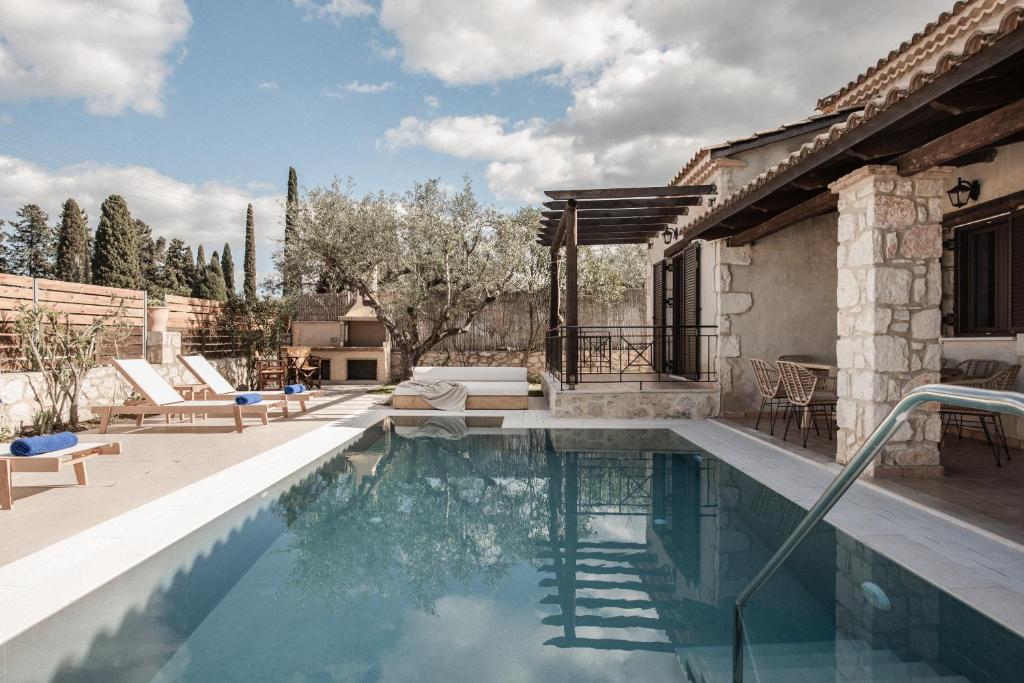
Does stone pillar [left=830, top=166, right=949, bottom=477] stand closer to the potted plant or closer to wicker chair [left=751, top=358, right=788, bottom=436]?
wicker chair [left=751, top=358, right=788, bottom=436]

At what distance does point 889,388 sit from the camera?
17.3 feet

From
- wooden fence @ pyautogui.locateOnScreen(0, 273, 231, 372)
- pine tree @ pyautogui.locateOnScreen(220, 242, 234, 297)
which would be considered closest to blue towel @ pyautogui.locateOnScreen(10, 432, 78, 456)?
wooden fence @ pyautogui.locateOnScreen(0, 273, 231, 372)

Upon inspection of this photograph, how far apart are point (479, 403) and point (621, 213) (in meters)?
4.44

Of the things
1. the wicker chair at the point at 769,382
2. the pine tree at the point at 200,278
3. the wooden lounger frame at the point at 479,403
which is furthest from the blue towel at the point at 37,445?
the pine tree at the point at 200,278

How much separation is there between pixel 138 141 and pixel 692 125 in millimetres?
21135

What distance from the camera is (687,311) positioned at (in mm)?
11367

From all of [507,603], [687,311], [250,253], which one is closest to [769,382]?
[687,311]

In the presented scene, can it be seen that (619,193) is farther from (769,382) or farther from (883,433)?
(883,433)

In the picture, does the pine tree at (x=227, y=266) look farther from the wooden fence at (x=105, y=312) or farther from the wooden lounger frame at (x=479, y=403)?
the wooden lounger frame at (x=479, y=403)

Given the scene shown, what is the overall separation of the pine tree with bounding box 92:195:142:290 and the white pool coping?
2112cm

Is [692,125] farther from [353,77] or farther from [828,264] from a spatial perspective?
[828,264]

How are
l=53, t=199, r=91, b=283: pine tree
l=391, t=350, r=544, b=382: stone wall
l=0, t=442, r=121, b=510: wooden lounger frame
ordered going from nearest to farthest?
1. l=0, t=442, r=121, b=510: wooden lounger frame
2. l=391, t=350, r=544, b=382: stone wall
3. l=53, t=199, r=91, b=283: pine tree

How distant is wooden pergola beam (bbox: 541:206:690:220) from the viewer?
33.1ft

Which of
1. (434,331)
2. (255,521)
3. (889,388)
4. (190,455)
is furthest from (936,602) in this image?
(434,331)
